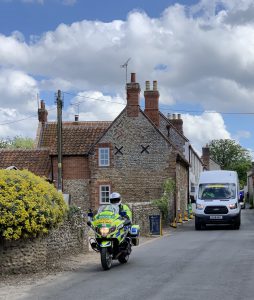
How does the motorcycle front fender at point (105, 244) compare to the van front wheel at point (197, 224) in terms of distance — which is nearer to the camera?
the motorcycle front fender at point (105, 244)

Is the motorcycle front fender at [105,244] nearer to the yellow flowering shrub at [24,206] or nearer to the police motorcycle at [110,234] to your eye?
the police motorcycle at [110,234]

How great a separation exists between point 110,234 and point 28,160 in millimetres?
28674

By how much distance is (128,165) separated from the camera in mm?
38688

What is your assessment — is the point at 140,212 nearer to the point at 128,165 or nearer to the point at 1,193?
the point at 128,165

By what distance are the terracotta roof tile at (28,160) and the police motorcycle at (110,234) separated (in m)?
26.1

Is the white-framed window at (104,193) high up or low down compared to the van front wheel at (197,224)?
up

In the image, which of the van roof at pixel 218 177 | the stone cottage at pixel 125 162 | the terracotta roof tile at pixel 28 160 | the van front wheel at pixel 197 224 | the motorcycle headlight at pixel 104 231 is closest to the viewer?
the motorcycle headlight at pixel 104 231

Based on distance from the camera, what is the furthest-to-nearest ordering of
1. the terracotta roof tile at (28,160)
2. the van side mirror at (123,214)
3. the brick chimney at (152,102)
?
the brick chimney at (152,102) → the terracotta roof tile at (28,160) → the van side mirror at (123,214)

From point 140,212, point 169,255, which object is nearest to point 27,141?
point 140,212

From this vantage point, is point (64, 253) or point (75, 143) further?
point (75, 143)

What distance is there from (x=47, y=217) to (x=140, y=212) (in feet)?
46.5

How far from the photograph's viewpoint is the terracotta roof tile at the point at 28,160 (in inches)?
1561

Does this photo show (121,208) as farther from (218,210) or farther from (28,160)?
(28,160)

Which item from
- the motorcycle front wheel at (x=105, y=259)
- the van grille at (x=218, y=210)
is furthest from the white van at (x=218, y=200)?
the motorcycle front wheel at (x=105, y=259)
